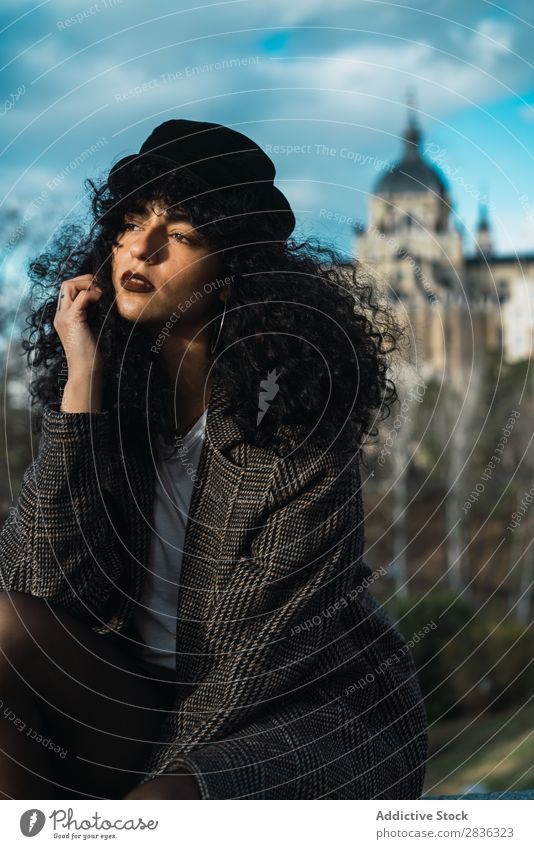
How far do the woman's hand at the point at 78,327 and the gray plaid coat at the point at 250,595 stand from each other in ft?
0.26

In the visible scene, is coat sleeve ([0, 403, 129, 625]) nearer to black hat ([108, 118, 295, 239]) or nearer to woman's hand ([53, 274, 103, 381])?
woman's hand ([53, 274, 103, 381])

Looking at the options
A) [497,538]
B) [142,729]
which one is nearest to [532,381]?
[497,538]

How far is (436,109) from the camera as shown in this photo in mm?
2342

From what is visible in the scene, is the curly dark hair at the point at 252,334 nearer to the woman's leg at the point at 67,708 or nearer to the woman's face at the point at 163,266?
the woman's face at the point at 163,266

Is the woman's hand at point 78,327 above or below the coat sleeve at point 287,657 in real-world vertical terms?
above

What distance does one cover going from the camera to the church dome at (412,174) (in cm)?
269

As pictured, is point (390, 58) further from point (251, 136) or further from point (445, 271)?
point (445, 271)

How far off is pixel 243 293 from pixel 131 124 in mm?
403

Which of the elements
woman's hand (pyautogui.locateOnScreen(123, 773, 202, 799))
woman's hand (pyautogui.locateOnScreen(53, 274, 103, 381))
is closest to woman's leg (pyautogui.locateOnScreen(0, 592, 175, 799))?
woman's hand (pyautogui.locateOnScreen(123, 773, 202, 799))

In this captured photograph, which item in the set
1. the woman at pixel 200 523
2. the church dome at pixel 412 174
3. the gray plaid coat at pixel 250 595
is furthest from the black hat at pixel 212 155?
the church dome at pixel 412 174

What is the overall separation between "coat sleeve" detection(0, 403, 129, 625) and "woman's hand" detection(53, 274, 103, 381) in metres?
0.08

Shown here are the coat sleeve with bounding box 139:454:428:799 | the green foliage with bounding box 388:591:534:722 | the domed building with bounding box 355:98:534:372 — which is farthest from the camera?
the green foliage with bounding box 388:591:534:722

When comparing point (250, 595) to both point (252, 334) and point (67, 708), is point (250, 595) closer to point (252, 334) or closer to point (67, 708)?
point (67, 708)

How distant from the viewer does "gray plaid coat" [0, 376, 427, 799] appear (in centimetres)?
152
